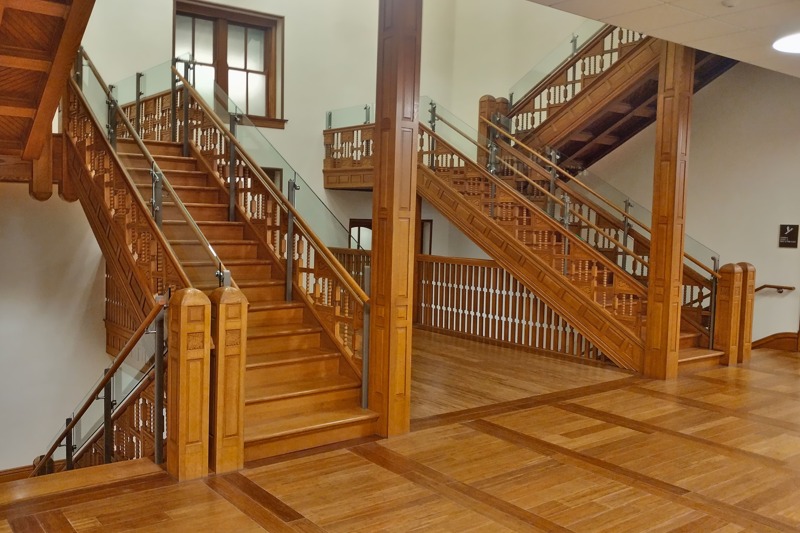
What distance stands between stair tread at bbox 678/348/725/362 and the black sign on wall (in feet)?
6.05

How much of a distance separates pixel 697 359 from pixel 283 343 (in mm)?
4358

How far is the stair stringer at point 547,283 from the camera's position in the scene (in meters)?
7.21

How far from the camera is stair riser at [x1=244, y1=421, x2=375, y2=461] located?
4.37 meters

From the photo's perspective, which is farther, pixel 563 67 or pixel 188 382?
pixel 563 67

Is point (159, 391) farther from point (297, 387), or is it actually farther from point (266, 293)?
point (266, 293)

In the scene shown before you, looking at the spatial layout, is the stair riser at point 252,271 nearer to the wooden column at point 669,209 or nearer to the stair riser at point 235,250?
the stair riser at point 235,250

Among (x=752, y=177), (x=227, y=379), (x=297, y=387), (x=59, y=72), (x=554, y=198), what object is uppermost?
(x=59, y=72)

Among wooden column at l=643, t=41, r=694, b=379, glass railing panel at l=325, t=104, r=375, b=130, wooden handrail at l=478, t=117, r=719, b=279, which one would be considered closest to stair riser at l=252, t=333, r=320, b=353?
wooden column at l=643, t=41, r=694, b=379

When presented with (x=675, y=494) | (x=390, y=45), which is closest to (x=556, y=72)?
(x=390, y=45)

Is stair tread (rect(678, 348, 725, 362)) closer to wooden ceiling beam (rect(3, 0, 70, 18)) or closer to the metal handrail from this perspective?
the metal handrail

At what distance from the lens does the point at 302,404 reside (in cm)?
492

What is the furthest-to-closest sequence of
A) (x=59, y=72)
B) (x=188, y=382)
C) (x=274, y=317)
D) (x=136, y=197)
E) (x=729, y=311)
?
(x=729, y=311) < (x=274, y=317) < (x=136, y=197) < (x=59, y=72) < (x=188, y=382)

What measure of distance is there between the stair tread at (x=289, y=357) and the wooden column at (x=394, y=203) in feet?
2.09

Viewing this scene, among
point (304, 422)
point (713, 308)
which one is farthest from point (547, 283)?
point (304, 422)
